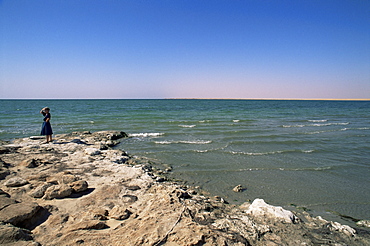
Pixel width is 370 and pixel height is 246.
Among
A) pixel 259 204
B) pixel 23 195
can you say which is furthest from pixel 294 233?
pixel 23 195

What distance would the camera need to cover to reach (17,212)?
3.40m

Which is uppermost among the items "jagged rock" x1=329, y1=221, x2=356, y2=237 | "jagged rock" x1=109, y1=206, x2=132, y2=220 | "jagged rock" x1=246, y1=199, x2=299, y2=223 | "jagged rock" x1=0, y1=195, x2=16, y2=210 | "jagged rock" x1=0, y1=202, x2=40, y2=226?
"jagged rock" x1=0, y1=195, x2=16, y2=210

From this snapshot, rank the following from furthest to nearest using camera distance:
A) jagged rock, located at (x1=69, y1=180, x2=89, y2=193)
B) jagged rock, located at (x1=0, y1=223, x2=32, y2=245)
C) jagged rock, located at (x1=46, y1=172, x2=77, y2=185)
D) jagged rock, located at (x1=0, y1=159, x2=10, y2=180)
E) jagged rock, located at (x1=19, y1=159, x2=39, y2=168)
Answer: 1. jagged rock, located at (x1=19, y1=159, x2=39, y2=168)
2. jagged rock, located at (x1=0, y1=159, x2=10, y2=180)
3. jagged rock, located at (x1=46, y1=172, x2=77, y2=185)
4. jagged rock, located at (x1=69, y1=180, x2=89, y2=193)
5. jagged rock, located at (x1=0, y1=223, x2=32, y2=245)

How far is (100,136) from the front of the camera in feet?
43.7

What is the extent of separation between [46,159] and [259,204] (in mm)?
7300

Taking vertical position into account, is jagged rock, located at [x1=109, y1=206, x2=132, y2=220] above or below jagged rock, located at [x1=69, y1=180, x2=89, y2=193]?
below

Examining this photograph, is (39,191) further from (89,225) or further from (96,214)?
(89,225)

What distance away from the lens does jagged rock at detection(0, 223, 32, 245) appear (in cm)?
265

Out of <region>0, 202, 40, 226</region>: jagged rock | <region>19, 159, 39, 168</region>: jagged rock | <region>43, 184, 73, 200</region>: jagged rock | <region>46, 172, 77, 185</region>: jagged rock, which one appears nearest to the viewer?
<region>0, 202, 40, 226</region>: jagged rock

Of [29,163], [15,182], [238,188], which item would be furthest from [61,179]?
[238,188]

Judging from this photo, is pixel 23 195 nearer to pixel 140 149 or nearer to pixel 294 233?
pixel 294 233

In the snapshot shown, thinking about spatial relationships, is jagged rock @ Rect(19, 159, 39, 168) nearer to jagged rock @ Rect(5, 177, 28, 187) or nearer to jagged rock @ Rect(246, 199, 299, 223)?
jagged rock @ Rect(5, 177, 28, 187)

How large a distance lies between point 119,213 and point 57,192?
1.74 meters

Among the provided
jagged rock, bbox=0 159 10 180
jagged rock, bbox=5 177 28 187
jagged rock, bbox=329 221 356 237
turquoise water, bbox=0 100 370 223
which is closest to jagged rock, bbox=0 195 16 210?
jagged rock, bbox=5 177 28 187
